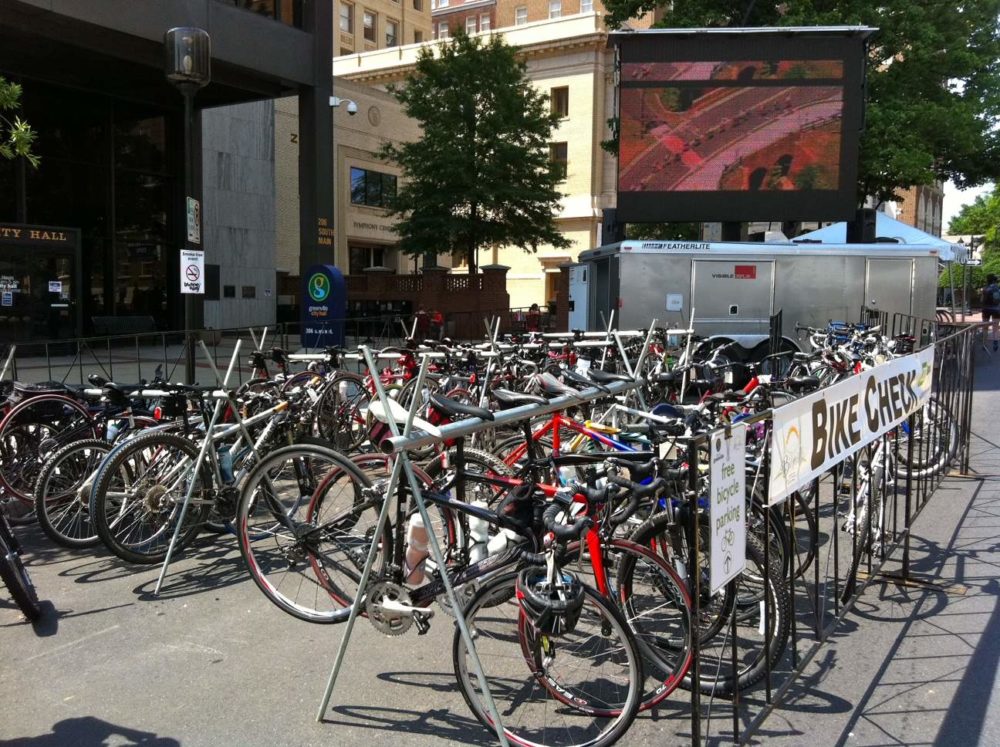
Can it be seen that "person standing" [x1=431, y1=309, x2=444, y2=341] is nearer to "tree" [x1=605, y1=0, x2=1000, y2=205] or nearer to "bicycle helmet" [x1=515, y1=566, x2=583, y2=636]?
"tree" [x1=605, y1=0, x2=1000, y2=205]

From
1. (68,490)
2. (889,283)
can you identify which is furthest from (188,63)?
(889,283)

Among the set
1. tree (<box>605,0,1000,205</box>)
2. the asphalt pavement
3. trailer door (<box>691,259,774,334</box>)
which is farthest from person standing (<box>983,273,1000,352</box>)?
the asphalt pavement

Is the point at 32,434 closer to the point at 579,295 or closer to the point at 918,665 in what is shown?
the point at 918,665

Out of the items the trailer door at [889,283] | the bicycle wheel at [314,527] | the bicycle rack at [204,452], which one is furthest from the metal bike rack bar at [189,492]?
the trailer door at [889,283]

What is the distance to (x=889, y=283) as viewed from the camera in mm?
15977

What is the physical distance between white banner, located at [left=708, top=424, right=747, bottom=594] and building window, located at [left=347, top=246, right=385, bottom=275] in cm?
4050

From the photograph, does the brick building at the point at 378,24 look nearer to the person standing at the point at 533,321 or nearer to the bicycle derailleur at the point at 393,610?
the person standing at the point at 533,321

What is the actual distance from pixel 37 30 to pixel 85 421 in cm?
1214

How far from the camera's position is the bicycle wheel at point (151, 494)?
17.5ft

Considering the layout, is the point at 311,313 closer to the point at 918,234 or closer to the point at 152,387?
the point at 152,387

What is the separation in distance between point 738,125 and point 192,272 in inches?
471

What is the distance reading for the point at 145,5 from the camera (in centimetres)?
1522

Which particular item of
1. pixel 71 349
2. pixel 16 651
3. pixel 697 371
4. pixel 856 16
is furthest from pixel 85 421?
pixel 856 16

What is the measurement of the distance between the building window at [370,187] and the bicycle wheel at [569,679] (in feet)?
127
